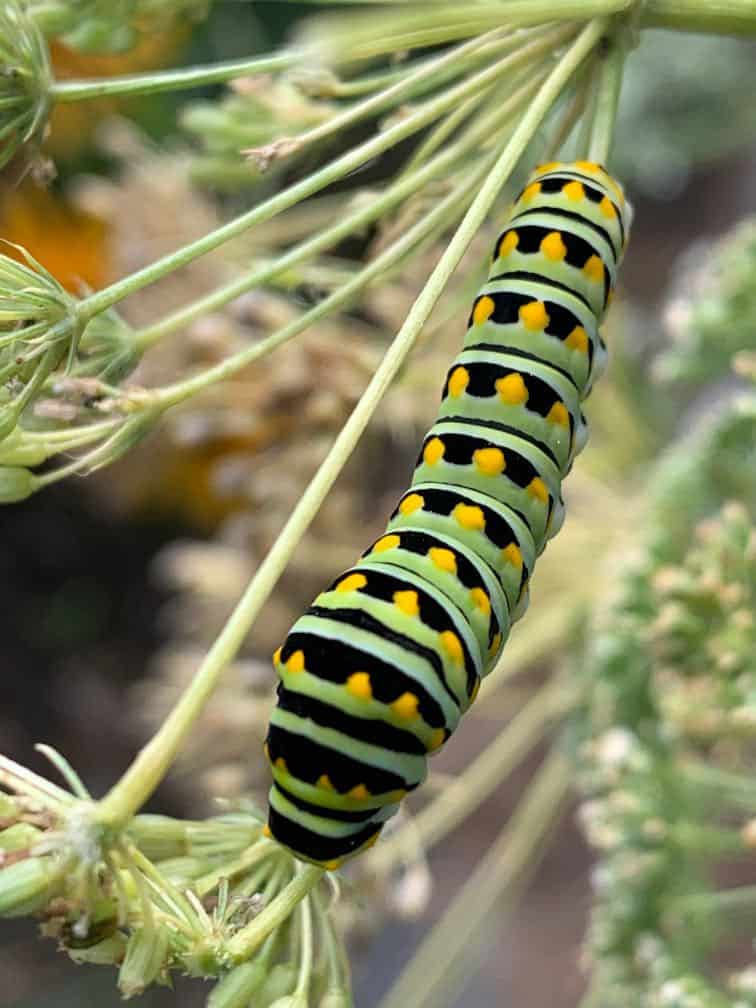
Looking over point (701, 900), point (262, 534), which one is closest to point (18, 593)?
point (262, 534)

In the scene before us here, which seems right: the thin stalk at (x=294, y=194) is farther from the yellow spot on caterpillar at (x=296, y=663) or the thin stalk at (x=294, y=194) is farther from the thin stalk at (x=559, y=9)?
the yellow spot on caterpillar at (x=296, y=663)

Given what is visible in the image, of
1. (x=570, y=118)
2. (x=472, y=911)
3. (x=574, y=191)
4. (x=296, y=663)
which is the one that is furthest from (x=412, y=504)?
(x=472, y=911)

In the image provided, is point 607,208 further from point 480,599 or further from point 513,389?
point 480,599

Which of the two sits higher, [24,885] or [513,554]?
[513,554]

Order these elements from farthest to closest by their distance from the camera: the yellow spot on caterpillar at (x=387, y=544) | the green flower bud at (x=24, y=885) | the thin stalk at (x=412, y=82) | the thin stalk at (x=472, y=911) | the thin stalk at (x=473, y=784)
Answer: the thin stalk at (x=472, y=911), the thin stalk at (x=473, y=784), the thin stalk at (x=412, y=82), the yellow spot on caterpillar at (x=387, y=544), the green flower bud at (x=24, y=885)

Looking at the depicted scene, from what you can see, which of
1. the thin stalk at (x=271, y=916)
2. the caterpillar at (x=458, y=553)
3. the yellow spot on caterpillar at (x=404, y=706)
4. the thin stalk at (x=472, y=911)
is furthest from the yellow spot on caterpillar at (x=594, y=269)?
the thin stalk at (x=472, y=911)

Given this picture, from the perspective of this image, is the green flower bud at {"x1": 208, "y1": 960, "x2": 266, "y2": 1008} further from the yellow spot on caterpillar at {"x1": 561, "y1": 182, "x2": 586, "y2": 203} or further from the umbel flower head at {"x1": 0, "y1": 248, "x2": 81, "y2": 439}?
the yellow spot on caterpillar at {"x1": 561, "y1": 182, "x2": 586, "y2": 203}
